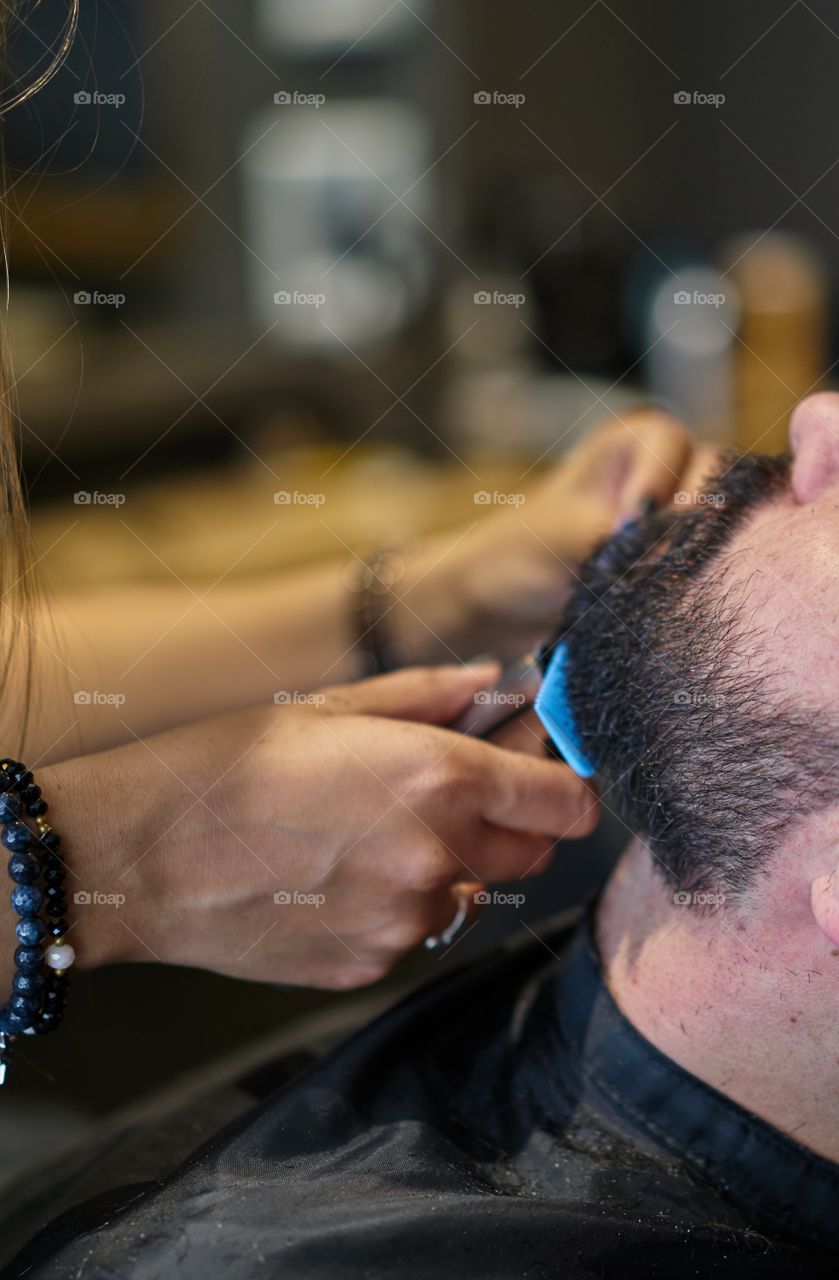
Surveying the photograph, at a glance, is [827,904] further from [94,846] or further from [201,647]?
[201,647]

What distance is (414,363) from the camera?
11.1ft

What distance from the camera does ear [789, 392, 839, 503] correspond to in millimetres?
833

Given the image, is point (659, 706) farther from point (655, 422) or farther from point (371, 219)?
point (371, 219)

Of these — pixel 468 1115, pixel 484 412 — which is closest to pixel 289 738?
pixel 468 1115

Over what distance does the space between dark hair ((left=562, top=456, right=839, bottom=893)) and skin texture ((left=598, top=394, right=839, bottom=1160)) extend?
0.02 metres

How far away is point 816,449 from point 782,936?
14.2 inches

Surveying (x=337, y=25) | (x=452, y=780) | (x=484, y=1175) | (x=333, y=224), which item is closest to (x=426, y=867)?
(x=452, y=780)

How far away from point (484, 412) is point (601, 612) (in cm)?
231

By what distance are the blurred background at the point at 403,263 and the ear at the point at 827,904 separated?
159 cm

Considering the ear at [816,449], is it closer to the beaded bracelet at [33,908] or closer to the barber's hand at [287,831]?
the barber's hand at [287,831]

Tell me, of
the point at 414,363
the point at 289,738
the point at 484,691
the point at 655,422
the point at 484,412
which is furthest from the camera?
the point at 414,363

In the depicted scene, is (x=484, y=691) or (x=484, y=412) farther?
(x=484, y=412)

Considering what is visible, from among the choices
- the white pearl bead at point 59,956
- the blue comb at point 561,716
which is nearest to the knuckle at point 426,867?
the blue comb at point 561,716

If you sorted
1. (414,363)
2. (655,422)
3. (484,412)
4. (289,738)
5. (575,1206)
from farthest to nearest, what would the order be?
(414,363) → (484,412) → (655,422) → (289,738) → (575,1206)
